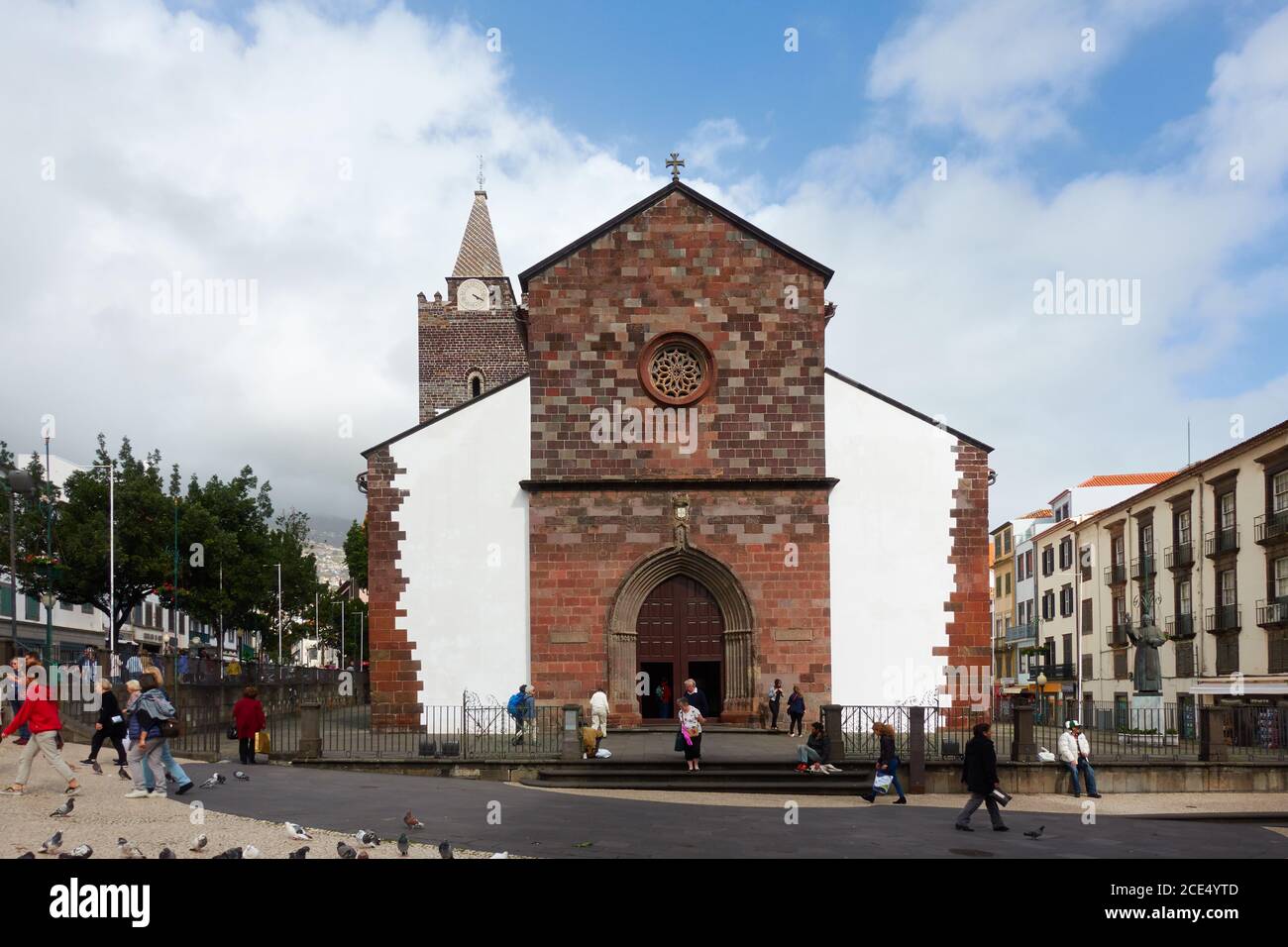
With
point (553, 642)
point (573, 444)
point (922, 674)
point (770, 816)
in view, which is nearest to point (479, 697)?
point (553, 642)

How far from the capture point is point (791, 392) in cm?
2759

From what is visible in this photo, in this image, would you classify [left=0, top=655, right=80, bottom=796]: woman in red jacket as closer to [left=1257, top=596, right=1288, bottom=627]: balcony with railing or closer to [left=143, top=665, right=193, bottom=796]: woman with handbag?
[left=143, top=665, right=193, bottom=796]: woman with handbag

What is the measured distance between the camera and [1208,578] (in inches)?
1582

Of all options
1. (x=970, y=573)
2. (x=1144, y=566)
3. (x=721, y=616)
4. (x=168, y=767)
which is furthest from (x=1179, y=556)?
(x=168, y=767)

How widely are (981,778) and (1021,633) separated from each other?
51951mm

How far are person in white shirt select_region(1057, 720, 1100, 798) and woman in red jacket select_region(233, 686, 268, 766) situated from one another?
549 inches

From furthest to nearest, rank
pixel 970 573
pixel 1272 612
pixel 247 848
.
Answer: pixel 1272 612 < pixel 970 573 < pixel 247 848

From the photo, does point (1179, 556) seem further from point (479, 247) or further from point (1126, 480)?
point (479, 247)

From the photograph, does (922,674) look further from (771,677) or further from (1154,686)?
(1154,686)

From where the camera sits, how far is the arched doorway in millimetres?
27375

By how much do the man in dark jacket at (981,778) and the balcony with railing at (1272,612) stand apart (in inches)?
933

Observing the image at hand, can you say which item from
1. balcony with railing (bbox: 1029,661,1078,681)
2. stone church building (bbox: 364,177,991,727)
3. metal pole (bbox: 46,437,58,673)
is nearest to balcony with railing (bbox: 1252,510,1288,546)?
stone church building (bbox: 364,177,991,727)
